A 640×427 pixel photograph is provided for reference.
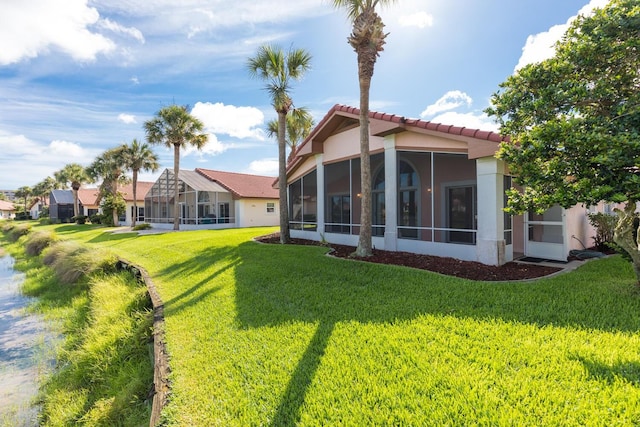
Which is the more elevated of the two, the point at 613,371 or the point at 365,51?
the point at 365,51

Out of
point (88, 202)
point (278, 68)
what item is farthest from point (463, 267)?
point (88, 202)

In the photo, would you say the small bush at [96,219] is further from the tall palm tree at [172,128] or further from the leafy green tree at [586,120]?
the leafy green tree at [586,120]

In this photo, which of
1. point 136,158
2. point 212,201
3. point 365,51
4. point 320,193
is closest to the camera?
point 365,51

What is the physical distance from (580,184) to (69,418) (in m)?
8.96

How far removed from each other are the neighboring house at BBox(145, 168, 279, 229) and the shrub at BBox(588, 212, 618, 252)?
2298 centimetres

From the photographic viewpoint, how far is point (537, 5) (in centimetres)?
849

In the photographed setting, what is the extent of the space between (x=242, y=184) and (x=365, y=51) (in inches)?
889

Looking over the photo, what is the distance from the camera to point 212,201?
87.5 feet

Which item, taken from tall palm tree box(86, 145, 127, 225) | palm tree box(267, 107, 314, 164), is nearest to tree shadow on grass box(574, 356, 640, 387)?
palm tree box(267, 107, 314, 164)

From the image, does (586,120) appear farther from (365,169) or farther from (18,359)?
(18,359)

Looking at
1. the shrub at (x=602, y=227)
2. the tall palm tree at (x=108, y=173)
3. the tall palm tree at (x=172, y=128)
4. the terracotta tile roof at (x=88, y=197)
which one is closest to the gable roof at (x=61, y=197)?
the terracotta tile roof at (x=88, y=197)

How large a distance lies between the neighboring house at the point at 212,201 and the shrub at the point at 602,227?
2298 centimetres

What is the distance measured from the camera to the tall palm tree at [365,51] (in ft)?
28.1

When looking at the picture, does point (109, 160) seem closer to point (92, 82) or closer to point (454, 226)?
point (92, 82)
